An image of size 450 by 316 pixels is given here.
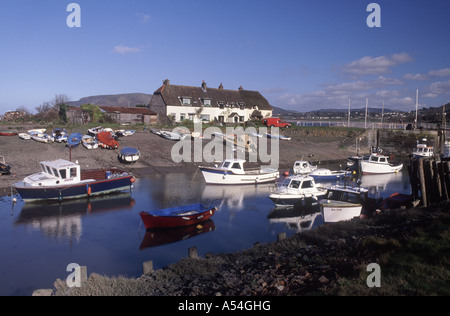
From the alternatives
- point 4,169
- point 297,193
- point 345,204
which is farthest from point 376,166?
point 4,169

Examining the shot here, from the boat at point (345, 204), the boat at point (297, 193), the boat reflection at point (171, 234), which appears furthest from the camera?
the boat at point (297, 193)

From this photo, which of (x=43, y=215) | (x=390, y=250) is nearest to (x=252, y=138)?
(x=43, y=215)

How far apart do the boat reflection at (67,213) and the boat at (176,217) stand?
3.68 meters

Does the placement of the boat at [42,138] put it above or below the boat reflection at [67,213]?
above

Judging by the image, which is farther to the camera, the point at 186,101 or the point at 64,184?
the point at 186,101

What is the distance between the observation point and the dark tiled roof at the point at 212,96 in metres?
61.2

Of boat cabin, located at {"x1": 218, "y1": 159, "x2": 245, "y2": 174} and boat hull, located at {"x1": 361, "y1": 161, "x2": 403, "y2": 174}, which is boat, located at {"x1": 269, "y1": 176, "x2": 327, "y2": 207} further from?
boat hull, located at {"x1": 361, "y1": 161, "x2": 403, "y2": 174}

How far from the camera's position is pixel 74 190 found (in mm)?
25109

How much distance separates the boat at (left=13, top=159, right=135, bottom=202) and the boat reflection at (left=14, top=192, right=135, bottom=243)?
1.86 ft

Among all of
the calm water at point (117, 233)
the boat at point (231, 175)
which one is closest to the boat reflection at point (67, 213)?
the calm water at point (117, 233)

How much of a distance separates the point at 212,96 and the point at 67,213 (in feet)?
153

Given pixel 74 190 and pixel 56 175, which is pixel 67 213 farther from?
pixel 56 175

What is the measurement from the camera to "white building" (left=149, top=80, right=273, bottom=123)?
6019 centimetres

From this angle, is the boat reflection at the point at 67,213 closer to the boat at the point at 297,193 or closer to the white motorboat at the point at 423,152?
the boat at the point at 297,193
